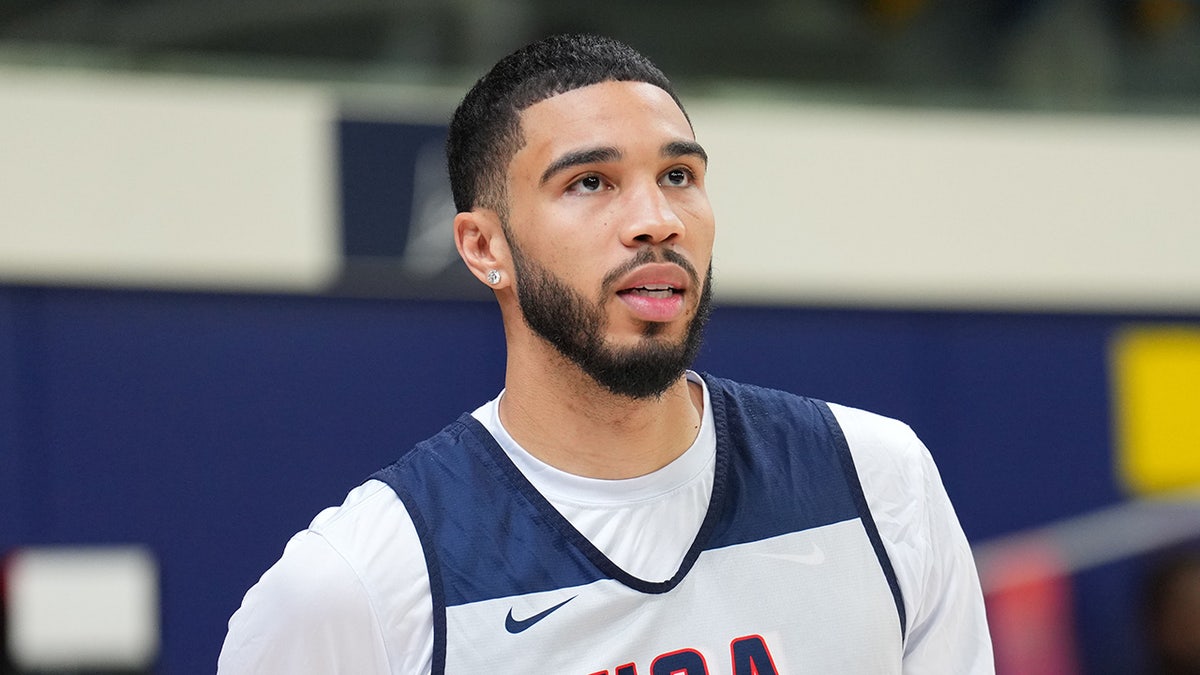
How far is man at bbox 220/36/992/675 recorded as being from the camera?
2.04 m

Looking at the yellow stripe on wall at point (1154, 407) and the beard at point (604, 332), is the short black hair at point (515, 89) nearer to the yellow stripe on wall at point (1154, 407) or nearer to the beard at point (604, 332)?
the beard at point (604, 332)

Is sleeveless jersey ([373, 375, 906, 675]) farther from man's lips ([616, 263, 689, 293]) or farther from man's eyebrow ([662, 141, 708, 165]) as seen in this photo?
man's eyebrow ([662, 141, 708, 165])

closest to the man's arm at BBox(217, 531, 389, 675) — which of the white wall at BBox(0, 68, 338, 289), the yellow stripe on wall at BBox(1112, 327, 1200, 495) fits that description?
the white wall at BBox(0, 68, 338, 289)

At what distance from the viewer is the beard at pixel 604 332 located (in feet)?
7.02

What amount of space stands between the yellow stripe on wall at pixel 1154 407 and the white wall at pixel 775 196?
203 mm

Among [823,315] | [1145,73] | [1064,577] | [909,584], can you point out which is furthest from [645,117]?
[1145,73]

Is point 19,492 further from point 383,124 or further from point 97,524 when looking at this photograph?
point 383,124

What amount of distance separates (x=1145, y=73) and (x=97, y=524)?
5.34 metres

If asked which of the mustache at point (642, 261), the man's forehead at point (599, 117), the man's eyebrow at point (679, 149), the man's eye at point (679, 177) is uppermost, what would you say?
the man's forehead at point (599, 117)

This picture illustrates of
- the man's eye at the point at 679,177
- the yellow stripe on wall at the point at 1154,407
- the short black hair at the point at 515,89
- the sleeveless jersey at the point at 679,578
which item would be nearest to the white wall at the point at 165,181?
the yellow stripe on wall at the point at 1154,407

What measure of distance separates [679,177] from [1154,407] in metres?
5.62

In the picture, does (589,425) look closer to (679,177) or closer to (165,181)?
(679,177)

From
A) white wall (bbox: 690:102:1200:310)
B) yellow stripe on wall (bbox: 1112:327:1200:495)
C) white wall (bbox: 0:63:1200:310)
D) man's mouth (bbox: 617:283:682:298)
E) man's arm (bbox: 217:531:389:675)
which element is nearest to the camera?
man's arm (bbox: 217:531:389:675)

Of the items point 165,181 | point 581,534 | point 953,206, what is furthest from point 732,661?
point 953,206
